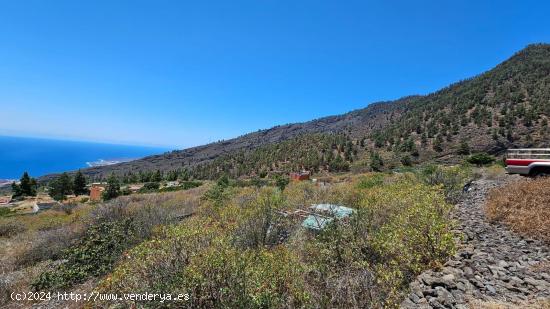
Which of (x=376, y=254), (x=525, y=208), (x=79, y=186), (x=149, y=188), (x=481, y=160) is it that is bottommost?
(x=481, y=160)

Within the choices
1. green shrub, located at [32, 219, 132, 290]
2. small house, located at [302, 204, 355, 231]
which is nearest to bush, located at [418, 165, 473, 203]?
small house, located at [302, 204, 355, 231]

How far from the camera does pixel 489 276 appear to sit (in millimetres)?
5469

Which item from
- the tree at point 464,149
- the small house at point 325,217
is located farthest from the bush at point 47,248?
the tree at point 464,149

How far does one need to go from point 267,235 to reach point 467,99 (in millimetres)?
72830

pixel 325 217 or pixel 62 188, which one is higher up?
pixel 325 217

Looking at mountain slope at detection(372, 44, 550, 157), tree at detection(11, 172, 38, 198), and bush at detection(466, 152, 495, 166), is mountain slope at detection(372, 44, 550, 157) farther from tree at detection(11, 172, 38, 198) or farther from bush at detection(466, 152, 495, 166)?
tree at detection(11, 172, 38, 198)

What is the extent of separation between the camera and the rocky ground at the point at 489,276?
15.8ft

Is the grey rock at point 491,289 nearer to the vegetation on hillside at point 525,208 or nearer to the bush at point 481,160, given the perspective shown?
the vegetation on hillside at point 525,208

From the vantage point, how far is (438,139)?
169 feet

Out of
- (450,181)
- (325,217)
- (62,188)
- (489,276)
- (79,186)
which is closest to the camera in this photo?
(489,276)

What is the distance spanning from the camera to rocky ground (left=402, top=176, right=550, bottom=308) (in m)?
4.80

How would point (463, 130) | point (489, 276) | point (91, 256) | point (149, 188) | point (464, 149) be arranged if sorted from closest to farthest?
point (489, 276), point (91, 256), point (149, 188), point (464, 149), point (463, 130)

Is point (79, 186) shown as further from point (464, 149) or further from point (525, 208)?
point (464, 149)

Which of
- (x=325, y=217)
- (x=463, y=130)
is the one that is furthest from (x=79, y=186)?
(x=463, y=130)
